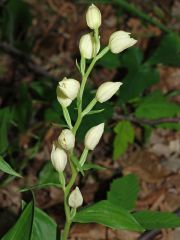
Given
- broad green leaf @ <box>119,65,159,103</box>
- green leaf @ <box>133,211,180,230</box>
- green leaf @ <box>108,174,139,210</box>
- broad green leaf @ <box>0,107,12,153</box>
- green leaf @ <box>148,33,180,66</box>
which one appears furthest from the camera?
green leaf @ <box>148,33,180,66</box>

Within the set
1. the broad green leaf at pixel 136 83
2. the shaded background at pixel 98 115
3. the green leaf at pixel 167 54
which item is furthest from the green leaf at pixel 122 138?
the green leaf at pixel 167 54

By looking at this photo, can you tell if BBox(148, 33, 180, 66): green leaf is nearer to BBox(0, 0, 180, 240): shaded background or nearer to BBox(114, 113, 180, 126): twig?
BBox(0, 0, 180, 240): shaded background

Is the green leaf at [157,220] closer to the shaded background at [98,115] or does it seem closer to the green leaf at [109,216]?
the green leaf at [109,216]

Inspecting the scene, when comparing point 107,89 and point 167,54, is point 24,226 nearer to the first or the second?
point 107,89

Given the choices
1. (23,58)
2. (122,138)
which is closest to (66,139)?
(122,138)

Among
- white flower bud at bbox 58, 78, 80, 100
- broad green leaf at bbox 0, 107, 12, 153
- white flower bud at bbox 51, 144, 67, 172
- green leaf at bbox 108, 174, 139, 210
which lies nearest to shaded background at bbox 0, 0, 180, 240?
broad green leaf at bbox 0, 107, 12, 153

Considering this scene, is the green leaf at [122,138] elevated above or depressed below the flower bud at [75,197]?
below

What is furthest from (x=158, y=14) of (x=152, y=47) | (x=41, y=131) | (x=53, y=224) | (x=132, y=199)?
(x=53, y=224)
